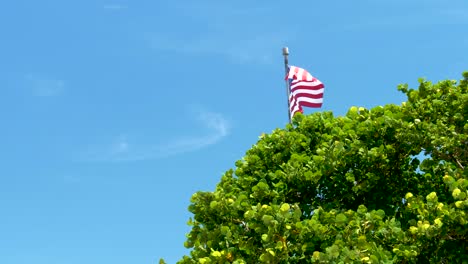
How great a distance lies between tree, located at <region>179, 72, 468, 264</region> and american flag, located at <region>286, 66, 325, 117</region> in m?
8.98

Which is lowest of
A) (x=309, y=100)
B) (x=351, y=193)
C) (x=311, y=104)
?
(x=351, y=193)

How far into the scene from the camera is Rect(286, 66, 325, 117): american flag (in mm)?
29309

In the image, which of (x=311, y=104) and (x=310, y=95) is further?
(x=310, y=95)

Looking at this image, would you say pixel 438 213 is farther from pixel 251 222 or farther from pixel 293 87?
pixel 293 87

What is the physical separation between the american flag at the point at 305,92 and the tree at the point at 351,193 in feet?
29.5

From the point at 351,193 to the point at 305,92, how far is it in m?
11.6

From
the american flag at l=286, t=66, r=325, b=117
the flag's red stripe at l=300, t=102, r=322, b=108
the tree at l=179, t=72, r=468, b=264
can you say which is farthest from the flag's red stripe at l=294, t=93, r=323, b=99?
the tree at l=179, t=72, r=468, b=264

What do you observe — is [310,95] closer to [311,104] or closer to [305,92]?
[305,92]

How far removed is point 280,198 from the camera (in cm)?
1773

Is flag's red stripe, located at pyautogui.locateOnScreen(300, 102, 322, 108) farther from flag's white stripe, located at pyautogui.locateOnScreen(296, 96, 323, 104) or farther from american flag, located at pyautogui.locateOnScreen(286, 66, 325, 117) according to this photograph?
flag's white stripe, located at pyautogui.locateOnScreen(296, 96, 323, 104)

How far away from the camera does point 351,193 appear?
60.0 feet

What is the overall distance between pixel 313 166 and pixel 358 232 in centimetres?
266

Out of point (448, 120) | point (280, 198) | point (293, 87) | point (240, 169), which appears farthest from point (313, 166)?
point (293, 87)

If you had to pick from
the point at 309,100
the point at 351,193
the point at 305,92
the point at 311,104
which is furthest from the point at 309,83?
the point at 351,193
